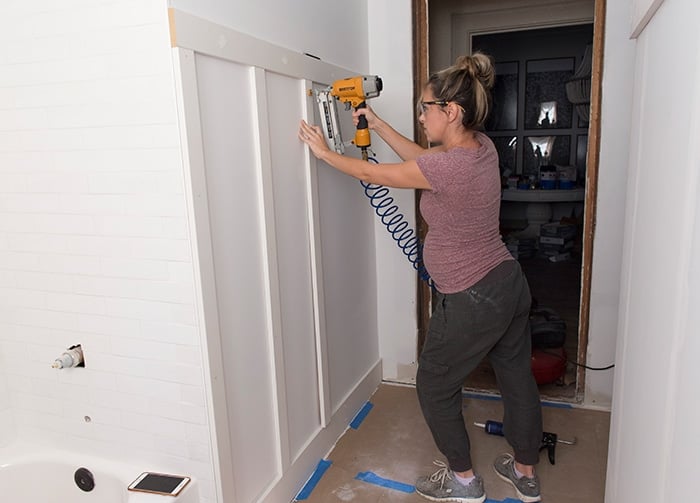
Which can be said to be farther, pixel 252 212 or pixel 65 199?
pixel 252 212

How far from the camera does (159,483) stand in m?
1.72

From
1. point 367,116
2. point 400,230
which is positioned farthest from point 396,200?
point 367,116

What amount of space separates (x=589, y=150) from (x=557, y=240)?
11.8 feet

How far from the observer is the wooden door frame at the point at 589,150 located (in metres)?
2.49

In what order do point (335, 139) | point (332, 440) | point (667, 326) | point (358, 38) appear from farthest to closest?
1. point (358, 38)
2. point (332, 440)
3. point (335, 139)
4. point (667, 326)

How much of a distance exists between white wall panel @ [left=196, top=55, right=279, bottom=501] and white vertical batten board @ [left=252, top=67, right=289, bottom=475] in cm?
2

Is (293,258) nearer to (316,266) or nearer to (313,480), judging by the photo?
(316,266)

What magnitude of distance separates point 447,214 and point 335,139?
1.98 ft

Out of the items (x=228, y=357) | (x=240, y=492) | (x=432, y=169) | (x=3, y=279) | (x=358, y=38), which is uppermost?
(x=358, y=38)

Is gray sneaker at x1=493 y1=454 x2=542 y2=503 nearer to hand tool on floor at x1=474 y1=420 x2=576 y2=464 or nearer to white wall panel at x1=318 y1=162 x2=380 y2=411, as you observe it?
hand tool on floor at x1=474 y1=420 x2=576 y2=464

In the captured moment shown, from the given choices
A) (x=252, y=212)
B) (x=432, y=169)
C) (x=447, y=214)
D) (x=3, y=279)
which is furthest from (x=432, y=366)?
(x=3, y=279)

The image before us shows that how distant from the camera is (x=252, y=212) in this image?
6.05ft

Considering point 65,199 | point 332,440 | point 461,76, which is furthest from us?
point 332,440

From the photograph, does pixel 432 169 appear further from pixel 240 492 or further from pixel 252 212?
pixel 240 492
